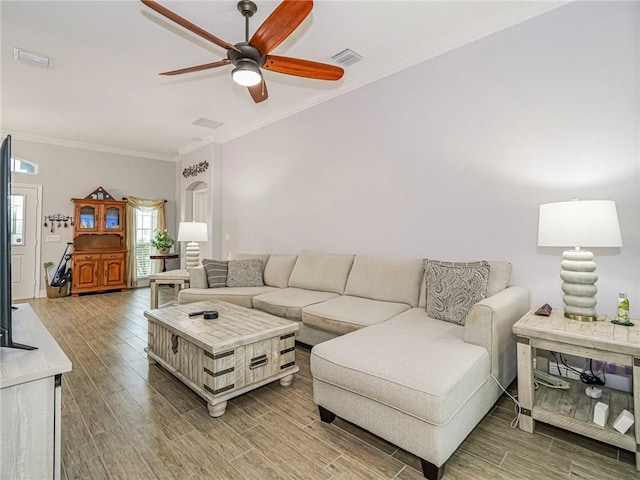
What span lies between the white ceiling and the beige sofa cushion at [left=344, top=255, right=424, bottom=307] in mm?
2021

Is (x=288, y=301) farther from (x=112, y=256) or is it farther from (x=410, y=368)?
(x=112, y=256)

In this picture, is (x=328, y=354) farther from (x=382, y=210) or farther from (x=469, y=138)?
(x=469, y=138)

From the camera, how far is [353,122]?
364 cm

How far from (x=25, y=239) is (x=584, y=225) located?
25.4 ft

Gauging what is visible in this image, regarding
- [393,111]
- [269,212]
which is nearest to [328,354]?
[393,111]

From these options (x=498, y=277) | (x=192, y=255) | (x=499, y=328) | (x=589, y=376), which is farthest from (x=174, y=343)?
(x=589, y=376)

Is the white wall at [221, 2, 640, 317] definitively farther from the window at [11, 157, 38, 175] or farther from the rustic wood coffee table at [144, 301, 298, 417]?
the window at [11, 157, 38, 175]

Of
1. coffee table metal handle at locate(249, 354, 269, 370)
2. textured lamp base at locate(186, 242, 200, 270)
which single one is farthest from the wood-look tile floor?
textured lamp base at locate(186, 242, 200, 270)

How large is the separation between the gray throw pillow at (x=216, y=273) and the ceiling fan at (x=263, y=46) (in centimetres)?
225

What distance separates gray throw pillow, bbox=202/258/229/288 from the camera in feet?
12.7

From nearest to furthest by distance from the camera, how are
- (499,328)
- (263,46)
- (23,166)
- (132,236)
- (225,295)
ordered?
(499,328)
(263,46)
(225,295)
(23,166)
(132,236)

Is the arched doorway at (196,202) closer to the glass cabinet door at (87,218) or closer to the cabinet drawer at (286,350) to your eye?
the glass cabinet door at (87,218)

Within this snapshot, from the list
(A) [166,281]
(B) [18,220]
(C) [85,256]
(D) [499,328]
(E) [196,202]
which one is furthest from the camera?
(E) [196,202]

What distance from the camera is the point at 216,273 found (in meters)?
3.94
